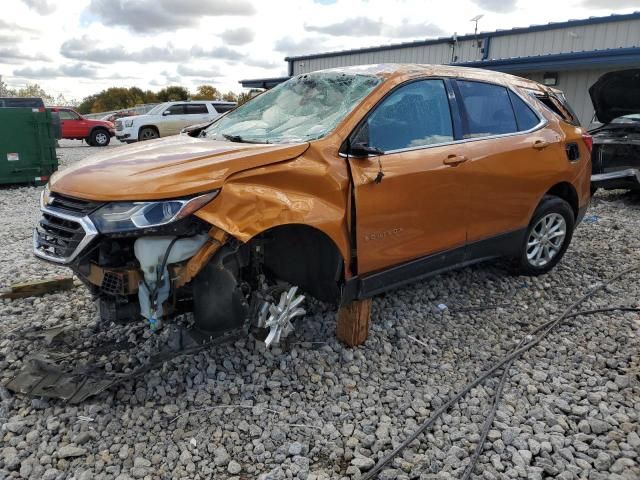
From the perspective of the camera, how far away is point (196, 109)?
18797 mm

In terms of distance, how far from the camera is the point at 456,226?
387 cm

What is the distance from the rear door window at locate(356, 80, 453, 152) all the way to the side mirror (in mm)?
95

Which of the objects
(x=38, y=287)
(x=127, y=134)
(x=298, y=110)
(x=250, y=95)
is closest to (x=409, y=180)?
(x=298, y=110)

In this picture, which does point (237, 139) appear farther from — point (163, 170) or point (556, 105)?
point (556, 105)

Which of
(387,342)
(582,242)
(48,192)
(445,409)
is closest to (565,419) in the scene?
(445,409)

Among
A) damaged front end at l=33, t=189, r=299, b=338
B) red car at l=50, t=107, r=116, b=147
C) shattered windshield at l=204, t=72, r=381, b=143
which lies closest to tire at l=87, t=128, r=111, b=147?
red car at l=50, t=107, r=116, b=147

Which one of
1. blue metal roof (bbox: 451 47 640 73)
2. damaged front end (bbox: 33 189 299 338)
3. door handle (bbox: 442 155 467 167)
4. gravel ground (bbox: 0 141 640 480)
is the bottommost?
gravel ground (bbox: 0 141 640 480)

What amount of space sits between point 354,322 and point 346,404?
2.12 ft

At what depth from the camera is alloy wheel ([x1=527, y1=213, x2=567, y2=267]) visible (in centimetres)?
474

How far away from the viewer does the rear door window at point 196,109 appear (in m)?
18.7

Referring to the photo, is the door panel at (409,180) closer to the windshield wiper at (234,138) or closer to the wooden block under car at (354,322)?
the wooden block under car at (354,322)

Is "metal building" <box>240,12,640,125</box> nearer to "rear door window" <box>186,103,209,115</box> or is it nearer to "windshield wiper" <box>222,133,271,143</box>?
"rear door window" <box>186,103,209,115</box>

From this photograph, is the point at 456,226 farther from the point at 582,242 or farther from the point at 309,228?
the point at 582,242

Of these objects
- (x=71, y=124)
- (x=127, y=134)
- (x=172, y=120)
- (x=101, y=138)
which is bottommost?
(x=101, y=138)
